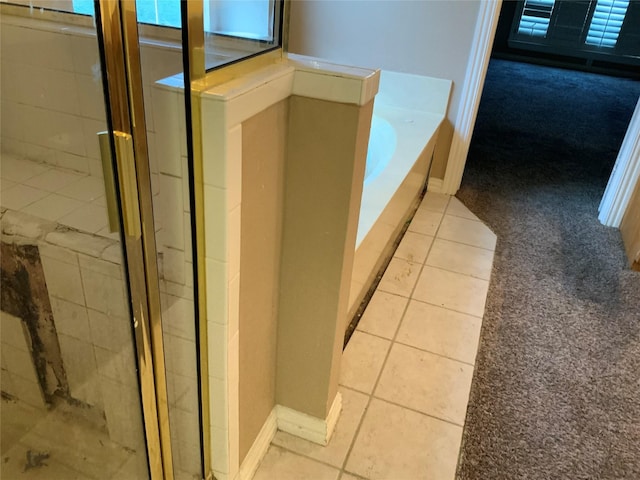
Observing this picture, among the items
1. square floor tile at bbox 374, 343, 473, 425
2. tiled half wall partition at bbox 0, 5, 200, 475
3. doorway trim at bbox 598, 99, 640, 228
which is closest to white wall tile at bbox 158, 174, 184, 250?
tiled half wall partition at bbox 0, 5, 200, 475

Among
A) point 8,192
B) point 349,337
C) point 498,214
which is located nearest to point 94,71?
point 8,192

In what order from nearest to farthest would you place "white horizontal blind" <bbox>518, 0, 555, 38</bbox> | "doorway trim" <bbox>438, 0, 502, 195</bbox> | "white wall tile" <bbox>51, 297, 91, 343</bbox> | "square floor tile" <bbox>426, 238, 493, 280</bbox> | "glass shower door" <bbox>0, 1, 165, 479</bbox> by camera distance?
"glass shower door" <bbox>0, 1, 165, 479</bbox> < "white wall tile" <bbox>51, 297, 91, 343</bbox> < "square floor tile" <bbox>426, 238, 493, 280</bbox> < "doorway trim" <bbox>438, 0, 502, 195</bbox> < "white horizontal blind" <bbox>518, 0, 555, 38</bbox>

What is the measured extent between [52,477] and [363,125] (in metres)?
1.11

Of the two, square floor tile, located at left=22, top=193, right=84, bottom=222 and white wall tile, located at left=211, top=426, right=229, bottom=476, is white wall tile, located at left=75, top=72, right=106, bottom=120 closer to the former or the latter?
square floor tile, located at left=22, top=193, right=84, bottom=222

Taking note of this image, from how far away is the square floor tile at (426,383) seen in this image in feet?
5.56

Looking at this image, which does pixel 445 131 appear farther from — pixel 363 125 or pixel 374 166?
pixel 363 125

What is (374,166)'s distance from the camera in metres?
2.70

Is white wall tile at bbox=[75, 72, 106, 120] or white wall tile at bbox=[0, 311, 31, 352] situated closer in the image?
white wall tile at bbox=[75, 72, 106, 120]

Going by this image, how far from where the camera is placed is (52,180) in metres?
→ 1.16

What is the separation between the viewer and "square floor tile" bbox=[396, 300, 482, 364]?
1930 millimetres

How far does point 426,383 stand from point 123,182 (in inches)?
49.7

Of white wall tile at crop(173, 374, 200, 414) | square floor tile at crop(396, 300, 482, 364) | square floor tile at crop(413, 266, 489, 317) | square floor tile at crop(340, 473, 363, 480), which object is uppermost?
white wall tile at crop(173, 374, 200, 414)

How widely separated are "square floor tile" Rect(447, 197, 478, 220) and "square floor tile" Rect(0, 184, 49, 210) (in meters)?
2.16

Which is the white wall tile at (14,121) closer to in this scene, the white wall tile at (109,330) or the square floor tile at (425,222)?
the white wall tile at (109,330)
